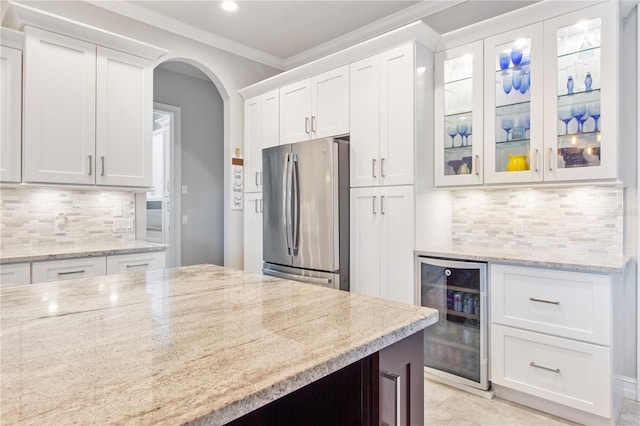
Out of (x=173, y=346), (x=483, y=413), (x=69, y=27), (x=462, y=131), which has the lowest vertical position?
(x=483, y=413)

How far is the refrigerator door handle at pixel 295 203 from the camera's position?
321 centimetres

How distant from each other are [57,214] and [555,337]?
359 cm

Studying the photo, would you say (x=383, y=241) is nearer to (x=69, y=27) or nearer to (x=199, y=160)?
(x=69, y=27)

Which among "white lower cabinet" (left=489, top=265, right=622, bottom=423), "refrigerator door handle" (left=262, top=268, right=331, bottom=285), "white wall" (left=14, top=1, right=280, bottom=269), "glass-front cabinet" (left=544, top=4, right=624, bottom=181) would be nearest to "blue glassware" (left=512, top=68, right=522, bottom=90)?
"glass-front cabinet" (left=544, top=4, right=624, bottom=181)

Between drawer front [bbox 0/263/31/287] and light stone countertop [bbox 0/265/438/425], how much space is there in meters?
1.19

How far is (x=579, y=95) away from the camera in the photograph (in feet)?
7.47

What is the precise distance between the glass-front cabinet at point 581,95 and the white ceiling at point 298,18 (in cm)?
69

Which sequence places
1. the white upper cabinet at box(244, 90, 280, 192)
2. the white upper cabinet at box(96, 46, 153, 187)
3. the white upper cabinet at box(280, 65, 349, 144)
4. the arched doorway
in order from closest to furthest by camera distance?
the white upper cabinet at box(96, 46, 153, 187) → the white upper cabinet at box(280, 65, 349, 144) → the white upper cabinet at box(244, 90, 280, 192) → the arched doorway

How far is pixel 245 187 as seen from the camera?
13.1ft

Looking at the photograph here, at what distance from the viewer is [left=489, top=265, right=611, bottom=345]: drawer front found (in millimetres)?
1979

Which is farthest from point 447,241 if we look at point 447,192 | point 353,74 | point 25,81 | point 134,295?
point 25,81

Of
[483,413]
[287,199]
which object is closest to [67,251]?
[287,199]

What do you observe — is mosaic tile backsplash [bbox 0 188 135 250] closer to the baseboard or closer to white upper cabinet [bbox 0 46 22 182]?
white upper cabinet [bbox 0 46 22 182]

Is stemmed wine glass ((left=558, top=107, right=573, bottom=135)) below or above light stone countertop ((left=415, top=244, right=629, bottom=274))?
above
